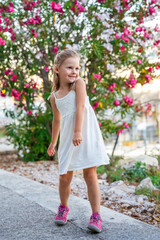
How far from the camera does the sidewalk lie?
6.32 feet

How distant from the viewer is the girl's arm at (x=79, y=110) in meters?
2.04

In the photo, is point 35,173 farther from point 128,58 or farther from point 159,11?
point 159,11

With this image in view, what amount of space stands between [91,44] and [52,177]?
1.87 meters

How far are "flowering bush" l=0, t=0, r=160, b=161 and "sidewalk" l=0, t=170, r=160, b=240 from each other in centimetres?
212

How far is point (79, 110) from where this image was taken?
209cm

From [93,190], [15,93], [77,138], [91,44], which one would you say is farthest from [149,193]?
[15,93]

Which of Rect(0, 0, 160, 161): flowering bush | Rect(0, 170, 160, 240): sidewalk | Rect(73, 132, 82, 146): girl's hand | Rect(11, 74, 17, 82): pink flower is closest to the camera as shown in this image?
Rect(0, 170, 160, 240): sidewalk

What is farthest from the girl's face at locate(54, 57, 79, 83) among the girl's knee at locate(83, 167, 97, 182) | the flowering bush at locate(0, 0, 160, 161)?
the flowering bush at locate(0, 0, 160, 161)

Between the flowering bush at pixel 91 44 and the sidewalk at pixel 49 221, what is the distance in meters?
2.12

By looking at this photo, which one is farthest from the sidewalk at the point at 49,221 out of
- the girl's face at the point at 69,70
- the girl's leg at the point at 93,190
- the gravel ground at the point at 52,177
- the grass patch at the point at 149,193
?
the girl's face at the point at 69,70

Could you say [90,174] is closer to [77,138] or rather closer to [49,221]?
[77,138]

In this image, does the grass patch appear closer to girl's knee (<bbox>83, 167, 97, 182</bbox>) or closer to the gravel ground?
the gravel ground

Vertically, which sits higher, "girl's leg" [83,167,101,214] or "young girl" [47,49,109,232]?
"young girl" [47,49,109,232]

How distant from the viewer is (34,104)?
516 cm
